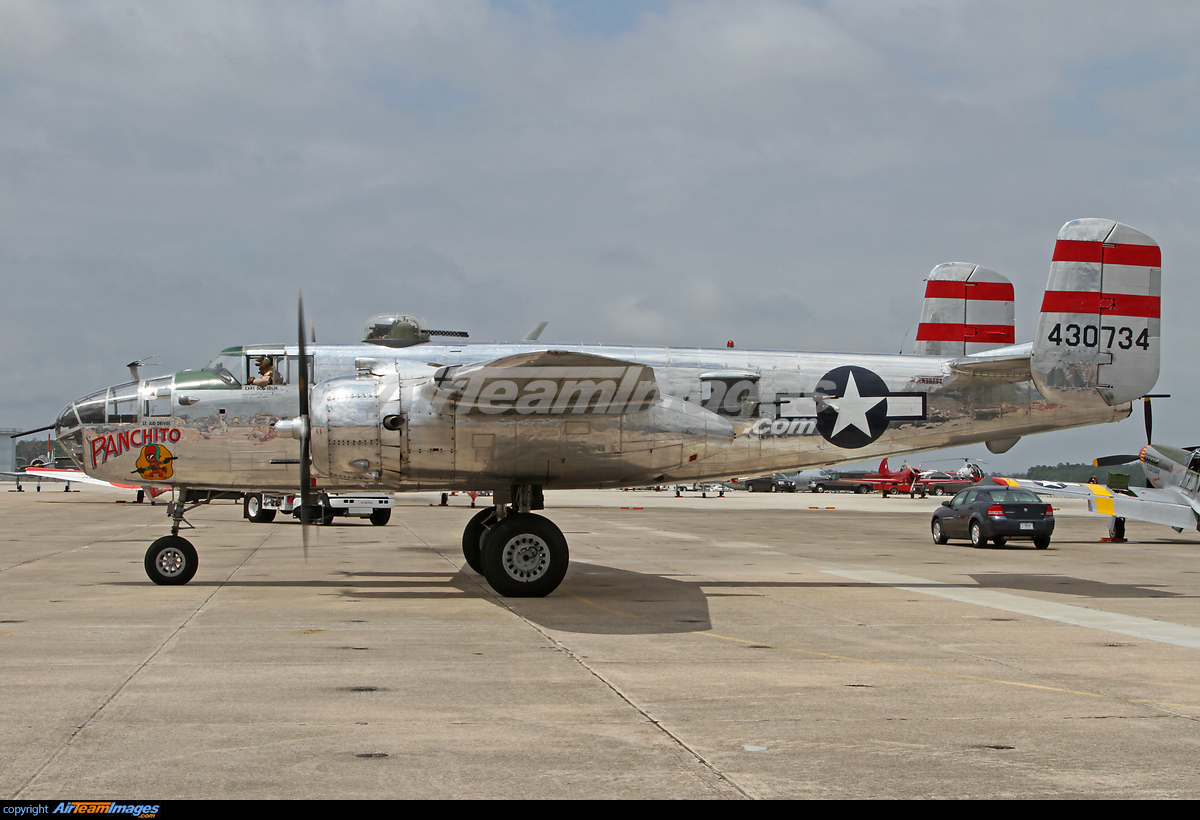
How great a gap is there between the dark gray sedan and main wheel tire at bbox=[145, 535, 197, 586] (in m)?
18.9

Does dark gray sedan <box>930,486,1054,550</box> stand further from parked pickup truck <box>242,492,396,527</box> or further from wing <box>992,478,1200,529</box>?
parked pickup truck <box>242,492,396,527</box>

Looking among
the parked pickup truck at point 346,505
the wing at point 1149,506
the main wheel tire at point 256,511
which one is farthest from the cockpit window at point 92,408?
the wing at point 1149,506

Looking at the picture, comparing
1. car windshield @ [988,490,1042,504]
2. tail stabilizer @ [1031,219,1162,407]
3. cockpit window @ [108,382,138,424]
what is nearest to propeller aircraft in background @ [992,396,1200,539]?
car windshield @ [988,490,1042,504]

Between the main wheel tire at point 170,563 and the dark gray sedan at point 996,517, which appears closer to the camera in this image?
the main wheel tire at point 170,563

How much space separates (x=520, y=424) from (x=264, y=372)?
4360 millimetres

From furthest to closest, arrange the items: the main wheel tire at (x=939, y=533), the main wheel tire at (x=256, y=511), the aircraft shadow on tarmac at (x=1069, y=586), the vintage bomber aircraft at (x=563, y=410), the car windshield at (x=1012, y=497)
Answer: the main wheel tire at (x=256, y=511) → the main wheel tire at (x=939, y=533) → the car windshield at (x=1012, y=497) → the aircraft shadow on tarmac at (x=1069, y=586) → the vintage bomber aircraft at (x=563, y=410)

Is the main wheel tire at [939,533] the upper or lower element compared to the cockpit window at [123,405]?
lower

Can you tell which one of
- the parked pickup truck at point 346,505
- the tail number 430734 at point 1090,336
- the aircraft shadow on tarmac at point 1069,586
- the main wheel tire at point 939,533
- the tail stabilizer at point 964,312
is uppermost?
the tail stabilizer at point 964,312

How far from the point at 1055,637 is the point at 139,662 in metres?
9.35

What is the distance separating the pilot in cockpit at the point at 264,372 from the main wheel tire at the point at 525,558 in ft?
14.5

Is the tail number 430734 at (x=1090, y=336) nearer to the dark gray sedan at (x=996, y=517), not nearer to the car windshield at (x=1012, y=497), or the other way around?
the dark gray sedan at (x=996, y=517)

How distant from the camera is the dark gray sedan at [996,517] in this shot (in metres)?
24.4

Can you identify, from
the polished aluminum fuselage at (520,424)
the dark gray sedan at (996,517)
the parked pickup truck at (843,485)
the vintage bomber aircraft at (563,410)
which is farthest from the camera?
the parked pickup truck at (843,485)

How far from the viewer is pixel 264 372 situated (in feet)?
49.2
